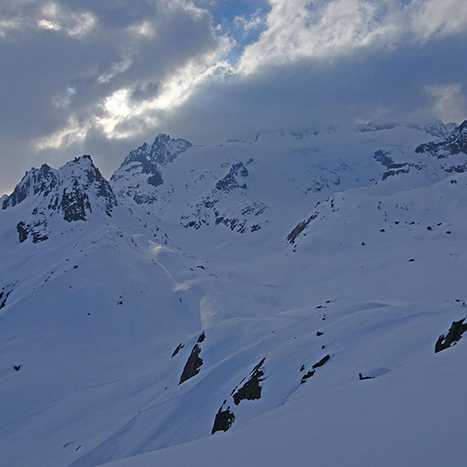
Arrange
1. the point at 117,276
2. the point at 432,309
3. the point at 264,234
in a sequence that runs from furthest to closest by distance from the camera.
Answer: the point at 264,234
the point at 117,276
the point at 432,309

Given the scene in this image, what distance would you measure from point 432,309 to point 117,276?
38.1 metres

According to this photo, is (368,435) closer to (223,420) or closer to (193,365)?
(223,420)

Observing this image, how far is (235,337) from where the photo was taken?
25.5m

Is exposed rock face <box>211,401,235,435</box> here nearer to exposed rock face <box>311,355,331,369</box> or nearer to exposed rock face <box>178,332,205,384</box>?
exposed rock face <box>311,355,331,369</box>

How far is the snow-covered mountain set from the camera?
6.04 meters

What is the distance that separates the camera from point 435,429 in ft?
15.6

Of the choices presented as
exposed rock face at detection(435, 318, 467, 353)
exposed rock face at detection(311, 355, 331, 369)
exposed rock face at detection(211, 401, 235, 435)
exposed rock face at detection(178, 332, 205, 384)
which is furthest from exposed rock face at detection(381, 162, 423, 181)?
exposed rock face at detection(211, 401, 235, 435)

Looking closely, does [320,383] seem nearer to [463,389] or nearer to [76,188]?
[463,389]

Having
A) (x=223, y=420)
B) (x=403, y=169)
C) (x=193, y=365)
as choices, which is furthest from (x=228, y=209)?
(x=223, y=420)

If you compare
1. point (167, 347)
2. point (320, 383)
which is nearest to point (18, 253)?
point (167, 347)

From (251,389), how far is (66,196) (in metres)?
75.5

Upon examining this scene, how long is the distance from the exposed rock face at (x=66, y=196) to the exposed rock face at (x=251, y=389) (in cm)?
6213

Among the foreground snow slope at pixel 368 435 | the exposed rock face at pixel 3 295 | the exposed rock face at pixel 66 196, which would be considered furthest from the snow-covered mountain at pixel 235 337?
the exposed rock face at pixel 66 196

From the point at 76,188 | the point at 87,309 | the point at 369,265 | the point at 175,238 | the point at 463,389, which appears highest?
the point at 76,188
